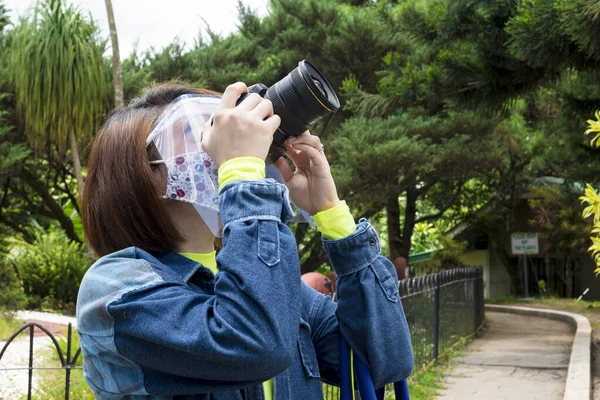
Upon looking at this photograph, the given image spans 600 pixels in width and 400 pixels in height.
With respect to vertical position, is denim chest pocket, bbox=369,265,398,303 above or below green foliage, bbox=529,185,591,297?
below

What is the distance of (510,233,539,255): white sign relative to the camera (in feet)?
70.2

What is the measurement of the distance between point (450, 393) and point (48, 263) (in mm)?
9518

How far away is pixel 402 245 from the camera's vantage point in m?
20.6

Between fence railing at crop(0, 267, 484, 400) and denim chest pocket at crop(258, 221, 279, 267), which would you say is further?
fence railing at crop(0, 267, 484, 400)

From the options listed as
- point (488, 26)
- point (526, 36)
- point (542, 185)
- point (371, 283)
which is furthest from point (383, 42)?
point (371, 283)

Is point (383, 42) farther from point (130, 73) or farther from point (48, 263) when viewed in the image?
point (48, 263)

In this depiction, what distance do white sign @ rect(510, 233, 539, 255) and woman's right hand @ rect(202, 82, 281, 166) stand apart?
68.9 feet

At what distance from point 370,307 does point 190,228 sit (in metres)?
0.43

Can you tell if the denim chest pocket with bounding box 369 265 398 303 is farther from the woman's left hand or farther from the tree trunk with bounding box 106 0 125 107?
the tree trunk with bounding box 106 0 125 107

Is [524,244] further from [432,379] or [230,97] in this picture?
[230,97]

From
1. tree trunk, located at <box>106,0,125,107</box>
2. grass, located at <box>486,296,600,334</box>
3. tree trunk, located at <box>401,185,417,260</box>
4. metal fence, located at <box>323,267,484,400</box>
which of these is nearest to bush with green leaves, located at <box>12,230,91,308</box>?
tree trunk, located at <box>106,0,125,107</box>

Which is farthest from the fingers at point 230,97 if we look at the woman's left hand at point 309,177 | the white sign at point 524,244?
the white sign at point 524,244

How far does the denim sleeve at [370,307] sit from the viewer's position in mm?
1649

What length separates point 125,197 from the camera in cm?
145
